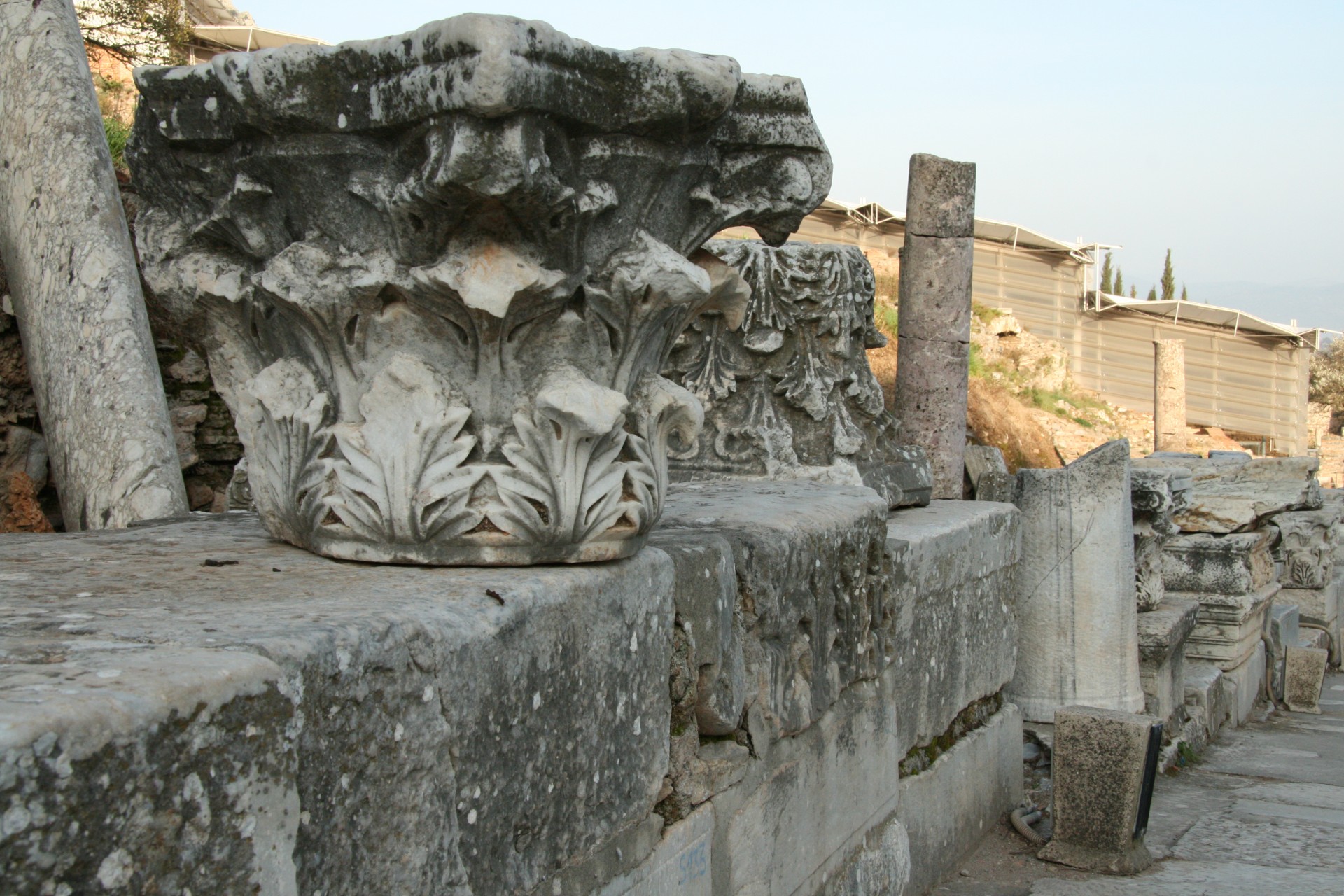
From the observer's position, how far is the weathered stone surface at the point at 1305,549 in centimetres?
1074

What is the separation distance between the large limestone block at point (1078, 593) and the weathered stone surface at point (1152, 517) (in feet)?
1.95

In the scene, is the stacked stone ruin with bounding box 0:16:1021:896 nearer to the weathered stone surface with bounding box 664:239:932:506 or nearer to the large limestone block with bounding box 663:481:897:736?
the large limestone block with bounding box 663:481:897:736

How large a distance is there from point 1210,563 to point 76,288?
691 centimetres

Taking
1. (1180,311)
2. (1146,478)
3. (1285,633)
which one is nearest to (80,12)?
(1146,478)

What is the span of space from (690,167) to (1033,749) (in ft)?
13.5

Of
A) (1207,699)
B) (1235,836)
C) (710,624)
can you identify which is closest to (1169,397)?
(1207,699)

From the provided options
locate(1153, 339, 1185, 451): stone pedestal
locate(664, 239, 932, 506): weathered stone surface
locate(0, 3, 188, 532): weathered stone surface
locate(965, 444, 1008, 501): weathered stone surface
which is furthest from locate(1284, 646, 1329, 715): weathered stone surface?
locate(1153, 339, 1185, 451): stone pedestal

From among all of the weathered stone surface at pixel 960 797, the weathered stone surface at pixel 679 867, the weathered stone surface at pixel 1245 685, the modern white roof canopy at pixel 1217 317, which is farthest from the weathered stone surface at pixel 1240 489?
the modern white roof canopy at pixel 1217 317

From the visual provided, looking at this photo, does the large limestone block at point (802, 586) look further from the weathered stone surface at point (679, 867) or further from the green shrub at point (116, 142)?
the green shrub at point (116, 142)

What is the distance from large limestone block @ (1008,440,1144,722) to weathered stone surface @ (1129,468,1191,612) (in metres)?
0.59

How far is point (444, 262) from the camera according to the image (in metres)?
1.75

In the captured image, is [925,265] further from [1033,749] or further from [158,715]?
[158,715]

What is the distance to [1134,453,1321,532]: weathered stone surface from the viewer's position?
8195mm

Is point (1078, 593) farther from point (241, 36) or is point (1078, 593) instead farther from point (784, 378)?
point (241, 36)
